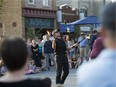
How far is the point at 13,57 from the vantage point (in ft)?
9.66

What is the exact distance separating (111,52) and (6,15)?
30.4 m

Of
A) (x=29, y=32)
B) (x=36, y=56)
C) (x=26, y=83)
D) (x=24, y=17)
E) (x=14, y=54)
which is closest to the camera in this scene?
(x=14, y=54)

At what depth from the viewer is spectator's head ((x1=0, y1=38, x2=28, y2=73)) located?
2945 millimetres

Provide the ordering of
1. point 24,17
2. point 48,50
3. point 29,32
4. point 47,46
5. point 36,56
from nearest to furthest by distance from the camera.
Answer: point 47,46, point 48,50, point 36,56, point 29,32, point 24,17

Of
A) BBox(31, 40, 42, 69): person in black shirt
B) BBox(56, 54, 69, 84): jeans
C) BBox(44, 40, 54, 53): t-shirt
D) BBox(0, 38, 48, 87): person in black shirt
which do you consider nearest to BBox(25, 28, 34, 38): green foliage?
BBox(31, 40, 42, 69): person in black shirt

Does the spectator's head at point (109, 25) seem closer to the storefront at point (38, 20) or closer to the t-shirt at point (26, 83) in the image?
the t-shirt at point (26, 83)

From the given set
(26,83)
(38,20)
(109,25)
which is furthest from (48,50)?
(109,25)

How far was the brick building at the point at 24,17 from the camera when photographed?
31.2 meters

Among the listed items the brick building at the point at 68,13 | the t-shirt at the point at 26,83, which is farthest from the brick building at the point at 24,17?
the t-shirt at the point at 26,83

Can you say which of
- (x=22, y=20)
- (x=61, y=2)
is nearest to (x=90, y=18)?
(x=22, y=20)

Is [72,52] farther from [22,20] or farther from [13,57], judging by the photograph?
[13,57]

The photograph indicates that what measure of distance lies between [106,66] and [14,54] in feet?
3.31

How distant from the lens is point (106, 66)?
2115 mm

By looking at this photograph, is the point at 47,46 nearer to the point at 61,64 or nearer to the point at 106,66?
the point at 61,64
